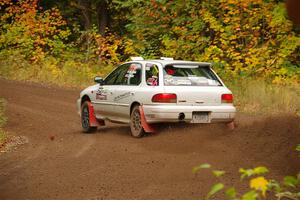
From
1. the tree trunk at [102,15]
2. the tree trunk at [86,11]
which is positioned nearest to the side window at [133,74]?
the tree trunk at [102,15]

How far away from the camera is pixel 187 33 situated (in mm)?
25234

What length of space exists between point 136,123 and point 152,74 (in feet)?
3.21

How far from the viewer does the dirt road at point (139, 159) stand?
9102 millimetres

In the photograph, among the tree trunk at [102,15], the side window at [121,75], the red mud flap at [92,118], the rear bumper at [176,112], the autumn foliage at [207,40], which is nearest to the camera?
the rear bumper at [176,112]

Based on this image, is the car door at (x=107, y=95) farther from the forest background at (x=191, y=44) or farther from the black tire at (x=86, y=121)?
the forest background at (x=191, y=44)

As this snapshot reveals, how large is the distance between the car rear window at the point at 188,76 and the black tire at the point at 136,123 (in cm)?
85

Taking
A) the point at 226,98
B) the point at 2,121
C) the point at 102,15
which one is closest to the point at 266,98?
the point at 226,98

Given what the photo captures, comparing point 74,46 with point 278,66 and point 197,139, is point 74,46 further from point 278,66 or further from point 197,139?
point 197,139

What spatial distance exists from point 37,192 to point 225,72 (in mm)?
14709

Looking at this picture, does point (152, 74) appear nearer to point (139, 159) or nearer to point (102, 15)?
point (139, 159)

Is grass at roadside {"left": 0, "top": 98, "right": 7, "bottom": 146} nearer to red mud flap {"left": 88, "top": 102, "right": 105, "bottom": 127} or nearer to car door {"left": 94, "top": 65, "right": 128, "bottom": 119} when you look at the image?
red mud flap {"left": 88, "top": 102, "right": 105, "bottom": 127}

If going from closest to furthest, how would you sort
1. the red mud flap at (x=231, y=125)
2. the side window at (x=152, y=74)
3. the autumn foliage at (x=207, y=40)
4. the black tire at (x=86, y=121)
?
the side window at (x=152, y=74), the red mud flap at (x=231, y=125), the black tire at (x=86, y=121), the autumn foliage at (x=207, y=40)

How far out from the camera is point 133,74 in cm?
1418

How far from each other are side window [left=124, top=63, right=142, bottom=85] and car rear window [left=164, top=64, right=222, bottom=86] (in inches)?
29.5
